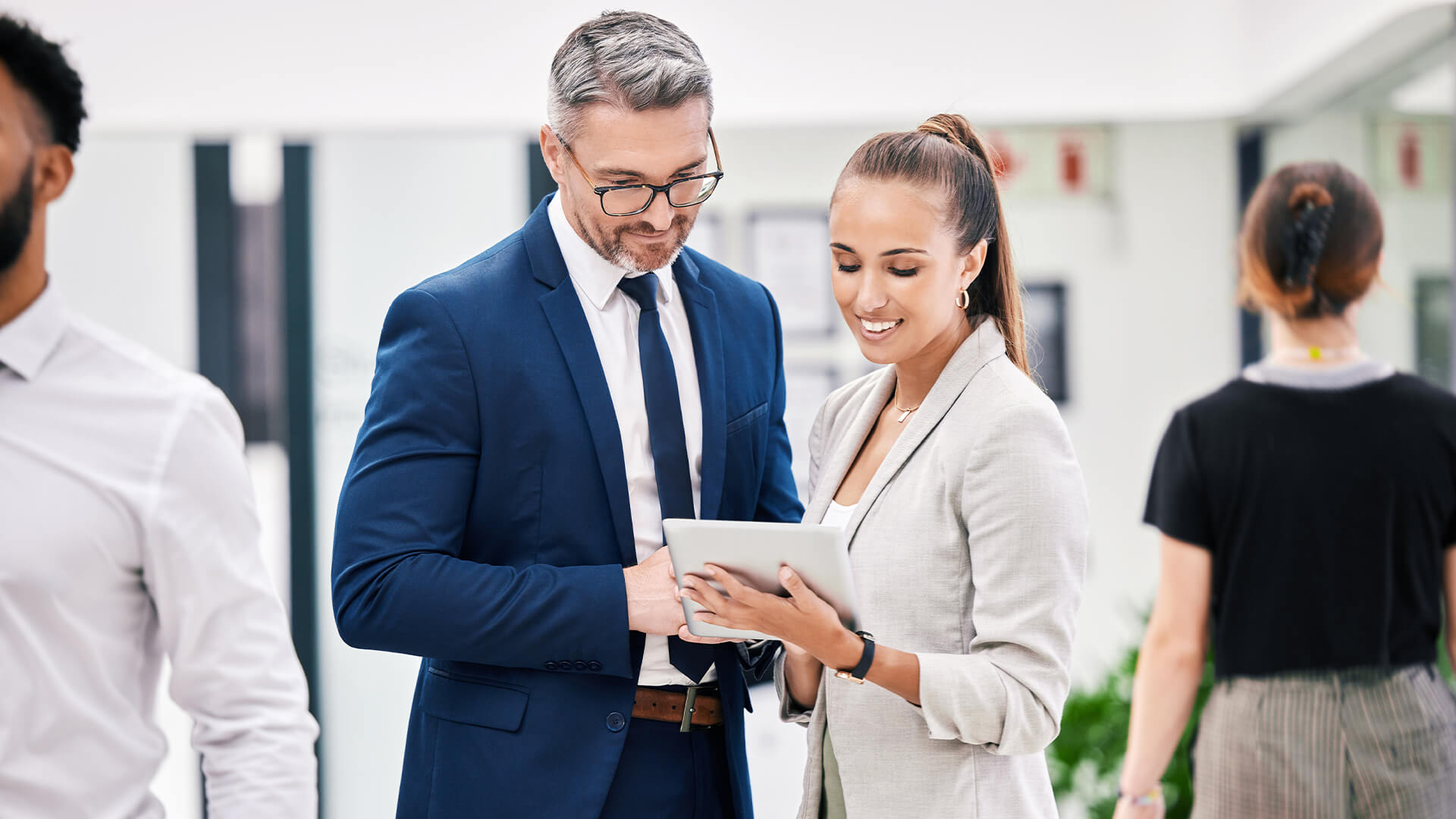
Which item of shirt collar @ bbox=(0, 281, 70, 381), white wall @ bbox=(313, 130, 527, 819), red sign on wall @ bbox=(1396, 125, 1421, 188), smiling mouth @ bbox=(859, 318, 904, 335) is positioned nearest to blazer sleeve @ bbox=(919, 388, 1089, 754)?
smiling mouth @ bbox=(859, 318, 904, 335)

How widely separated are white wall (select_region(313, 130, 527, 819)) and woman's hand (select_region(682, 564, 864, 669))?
2647 mm

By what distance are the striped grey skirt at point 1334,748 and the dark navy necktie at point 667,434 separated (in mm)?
1000

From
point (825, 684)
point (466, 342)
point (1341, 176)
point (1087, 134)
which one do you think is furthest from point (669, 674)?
point (1087, 134)

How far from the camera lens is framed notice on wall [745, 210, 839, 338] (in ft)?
12.4

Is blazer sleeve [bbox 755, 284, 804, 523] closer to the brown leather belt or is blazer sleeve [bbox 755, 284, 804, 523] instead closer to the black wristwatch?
the brown leather belt

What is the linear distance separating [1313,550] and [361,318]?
2859mm

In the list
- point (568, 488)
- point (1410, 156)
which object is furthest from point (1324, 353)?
point (1410, 156)

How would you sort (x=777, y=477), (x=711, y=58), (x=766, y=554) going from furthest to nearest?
(x=711, y=58) < (x=777, y=477) < (x=766, y=554)

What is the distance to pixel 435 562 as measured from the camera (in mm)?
1455

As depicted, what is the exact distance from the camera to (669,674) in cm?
159

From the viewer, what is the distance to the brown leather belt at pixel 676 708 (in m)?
1.57

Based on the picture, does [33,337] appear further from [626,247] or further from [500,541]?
[626,247]

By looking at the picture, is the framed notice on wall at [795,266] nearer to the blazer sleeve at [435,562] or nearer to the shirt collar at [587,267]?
the shirt collar at [587,267]

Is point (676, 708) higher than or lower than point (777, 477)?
lower
